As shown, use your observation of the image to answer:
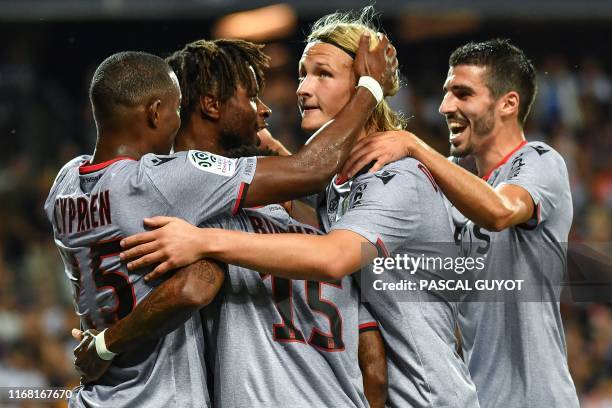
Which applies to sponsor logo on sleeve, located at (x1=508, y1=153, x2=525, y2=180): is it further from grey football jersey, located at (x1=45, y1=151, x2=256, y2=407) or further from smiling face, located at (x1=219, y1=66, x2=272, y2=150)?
grey football jersey, located at (x1=45, y1=151, x2=256, y2=407)

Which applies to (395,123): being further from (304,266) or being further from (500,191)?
(304,266)

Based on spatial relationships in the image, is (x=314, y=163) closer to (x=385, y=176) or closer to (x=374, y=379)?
(x=385, y=176)

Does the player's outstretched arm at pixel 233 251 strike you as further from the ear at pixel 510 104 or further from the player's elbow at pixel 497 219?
the ear at pixel 510 104

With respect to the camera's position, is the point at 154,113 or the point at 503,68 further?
the point at 503,68

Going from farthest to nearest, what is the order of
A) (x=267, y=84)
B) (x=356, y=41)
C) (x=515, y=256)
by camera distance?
(x=267, y=84)
(x=515, y=256)
(x=356, y=41)

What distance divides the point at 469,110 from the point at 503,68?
31 centimetres

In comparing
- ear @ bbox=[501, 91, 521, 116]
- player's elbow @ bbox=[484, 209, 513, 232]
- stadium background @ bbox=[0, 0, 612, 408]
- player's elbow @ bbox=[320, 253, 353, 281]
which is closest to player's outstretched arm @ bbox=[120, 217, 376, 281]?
player's elbow @ bbox=[320, 253, 353, 281]

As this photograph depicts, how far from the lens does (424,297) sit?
3604 mm

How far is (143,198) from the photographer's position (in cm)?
330

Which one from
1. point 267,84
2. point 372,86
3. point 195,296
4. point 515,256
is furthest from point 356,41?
point 267,84

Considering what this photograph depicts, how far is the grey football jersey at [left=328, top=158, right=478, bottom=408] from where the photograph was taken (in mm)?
3475

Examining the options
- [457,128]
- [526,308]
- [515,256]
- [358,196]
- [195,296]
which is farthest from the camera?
[457,128]

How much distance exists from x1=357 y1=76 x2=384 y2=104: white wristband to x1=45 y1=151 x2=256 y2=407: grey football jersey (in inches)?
23.8

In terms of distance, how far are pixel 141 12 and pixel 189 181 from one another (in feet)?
26.5
